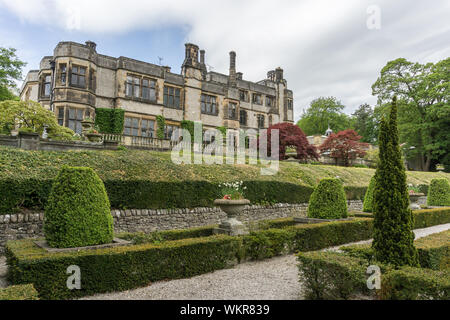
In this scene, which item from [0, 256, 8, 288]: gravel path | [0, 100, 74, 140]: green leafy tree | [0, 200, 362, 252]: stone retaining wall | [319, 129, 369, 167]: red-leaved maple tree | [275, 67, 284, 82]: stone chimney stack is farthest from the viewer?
[275, 67, 284, 82]: stone chimney stack

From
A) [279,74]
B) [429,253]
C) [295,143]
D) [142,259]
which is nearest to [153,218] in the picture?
[142,259]

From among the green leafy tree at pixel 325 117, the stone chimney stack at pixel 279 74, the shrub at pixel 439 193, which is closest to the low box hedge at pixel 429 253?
the shrub at pixel 439 193

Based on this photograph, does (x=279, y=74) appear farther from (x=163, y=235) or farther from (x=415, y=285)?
(x=415, y=285)

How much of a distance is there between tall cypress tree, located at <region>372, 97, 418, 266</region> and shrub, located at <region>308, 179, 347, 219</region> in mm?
5740

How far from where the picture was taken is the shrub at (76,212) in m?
5.86

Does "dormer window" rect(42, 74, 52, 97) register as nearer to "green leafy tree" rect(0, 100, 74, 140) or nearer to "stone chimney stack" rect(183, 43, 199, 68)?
"green leafy tree" rect(0, 100, 74, 140)

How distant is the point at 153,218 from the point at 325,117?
1983 inches

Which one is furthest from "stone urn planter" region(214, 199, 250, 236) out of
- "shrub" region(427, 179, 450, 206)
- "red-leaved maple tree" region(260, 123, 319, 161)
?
"red-leaved maple tree" region(260, 123, 319, 161)

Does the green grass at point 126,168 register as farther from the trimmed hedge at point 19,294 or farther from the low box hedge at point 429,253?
the low box hedge at point 429,253

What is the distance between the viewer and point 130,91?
24.3 metres

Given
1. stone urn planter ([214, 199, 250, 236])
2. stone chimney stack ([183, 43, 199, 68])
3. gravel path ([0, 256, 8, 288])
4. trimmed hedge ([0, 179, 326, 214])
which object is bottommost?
gravel path ([0, 256, 8, 288])

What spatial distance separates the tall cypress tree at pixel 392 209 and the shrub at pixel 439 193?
53.4 feet

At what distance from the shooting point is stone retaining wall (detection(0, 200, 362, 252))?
8.27 m

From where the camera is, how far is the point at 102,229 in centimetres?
630
